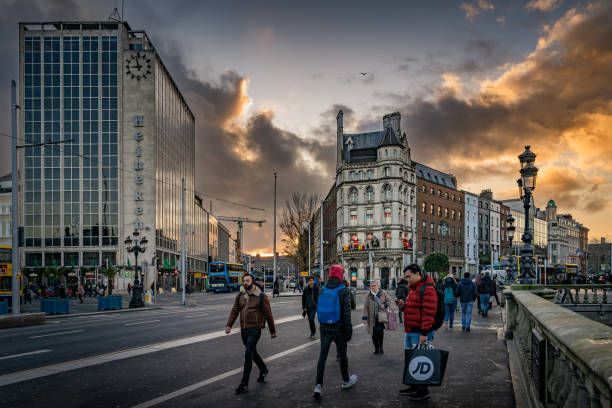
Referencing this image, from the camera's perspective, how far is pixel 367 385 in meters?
7.79

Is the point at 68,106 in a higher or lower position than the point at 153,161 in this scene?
higher

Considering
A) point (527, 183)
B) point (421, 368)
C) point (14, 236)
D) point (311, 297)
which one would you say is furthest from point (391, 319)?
point (14, 236)

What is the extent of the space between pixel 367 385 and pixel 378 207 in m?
61.3

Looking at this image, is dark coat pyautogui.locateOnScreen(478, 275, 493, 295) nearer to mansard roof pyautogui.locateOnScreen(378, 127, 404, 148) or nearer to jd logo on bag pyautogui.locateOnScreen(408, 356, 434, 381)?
jd logo on bag pyautogui.locateOnScreen(408, 356, 434, 381)

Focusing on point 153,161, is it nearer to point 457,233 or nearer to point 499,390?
point 457,233

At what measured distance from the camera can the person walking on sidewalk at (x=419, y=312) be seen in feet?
22.6

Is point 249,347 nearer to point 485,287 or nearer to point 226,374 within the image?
point 226,374

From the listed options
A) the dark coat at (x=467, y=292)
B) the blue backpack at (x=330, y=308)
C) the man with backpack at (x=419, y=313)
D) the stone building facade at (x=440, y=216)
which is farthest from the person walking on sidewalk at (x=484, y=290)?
the stone building facade at (x=440, y=216)

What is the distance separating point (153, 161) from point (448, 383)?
6333cm

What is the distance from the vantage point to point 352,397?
276 inches

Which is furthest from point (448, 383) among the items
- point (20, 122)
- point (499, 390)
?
point (20, 122)

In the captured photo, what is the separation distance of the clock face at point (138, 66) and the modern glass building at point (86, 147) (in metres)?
0.14

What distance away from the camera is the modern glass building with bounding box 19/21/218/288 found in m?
65.2

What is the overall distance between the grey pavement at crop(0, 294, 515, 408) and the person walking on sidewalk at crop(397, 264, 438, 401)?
0.21m
